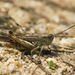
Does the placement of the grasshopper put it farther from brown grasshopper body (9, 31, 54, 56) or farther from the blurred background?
the blurred background

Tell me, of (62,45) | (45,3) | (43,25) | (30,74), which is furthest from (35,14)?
(30,74)

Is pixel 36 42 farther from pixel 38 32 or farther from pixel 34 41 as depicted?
pixel 38 32

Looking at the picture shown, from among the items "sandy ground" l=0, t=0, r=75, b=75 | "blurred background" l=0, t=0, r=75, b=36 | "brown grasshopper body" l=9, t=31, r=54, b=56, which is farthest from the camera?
"blurred background" l=0, t=0, r=75, b=36

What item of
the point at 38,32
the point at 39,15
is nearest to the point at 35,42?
the point at 38,32

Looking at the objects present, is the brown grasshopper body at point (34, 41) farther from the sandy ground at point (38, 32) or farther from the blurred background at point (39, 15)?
the blurred background at point (39, 15)

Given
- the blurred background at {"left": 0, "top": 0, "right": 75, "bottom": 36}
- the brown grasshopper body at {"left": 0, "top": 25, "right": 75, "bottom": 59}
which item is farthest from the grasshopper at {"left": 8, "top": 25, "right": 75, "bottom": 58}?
the blurred background at {"left": 0, "top": 0, "right": 75, "bottom": 36}

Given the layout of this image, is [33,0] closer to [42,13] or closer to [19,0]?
[19,0]

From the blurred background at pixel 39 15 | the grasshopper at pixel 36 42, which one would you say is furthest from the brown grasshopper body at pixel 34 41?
the blurred background at pixel 39 15

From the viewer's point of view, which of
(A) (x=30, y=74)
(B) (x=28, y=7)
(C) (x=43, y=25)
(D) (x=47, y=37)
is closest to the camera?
(A) (x=30, y=74)
